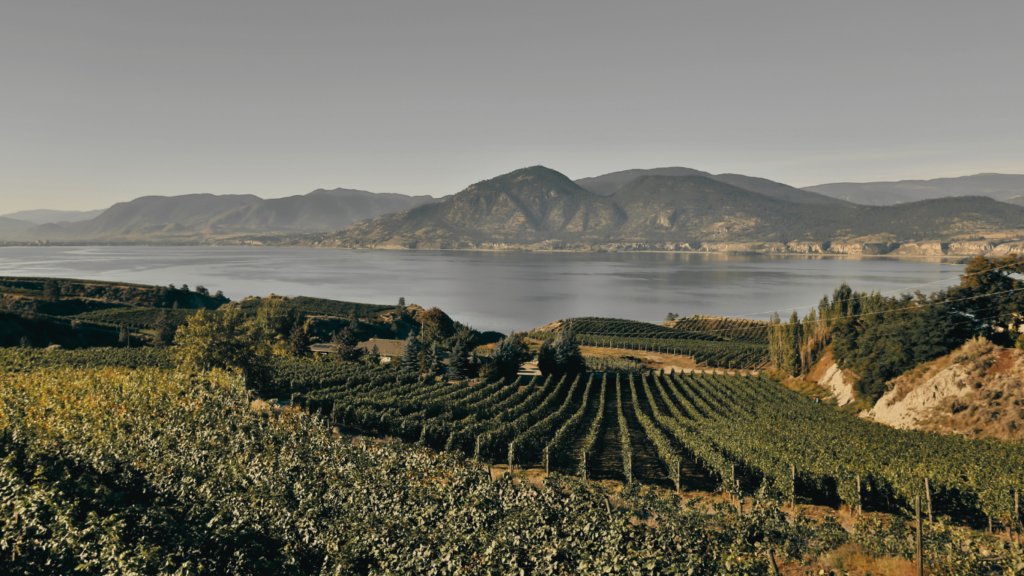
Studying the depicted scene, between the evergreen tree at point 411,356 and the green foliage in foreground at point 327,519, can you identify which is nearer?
the green foliage in foreground at point 327,519

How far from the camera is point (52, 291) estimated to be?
105438 mm

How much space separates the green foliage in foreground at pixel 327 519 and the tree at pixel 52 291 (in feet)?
357

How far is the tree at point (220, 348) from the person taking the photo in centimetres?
3459

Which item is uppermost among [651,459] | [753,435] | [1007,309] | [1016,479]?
[1007,309]

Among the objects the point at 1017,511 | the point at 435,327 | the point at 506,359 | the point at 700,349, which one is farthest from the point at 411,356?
the point at 700,349

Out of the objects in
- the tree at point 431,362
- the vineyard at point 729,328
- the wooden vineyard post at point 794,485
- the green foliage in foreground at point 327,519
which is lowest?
the vineyard at point 729,328

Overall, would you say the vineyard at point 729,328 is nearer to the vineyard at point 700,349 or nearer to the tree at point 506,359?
the vineyard at point 700,349

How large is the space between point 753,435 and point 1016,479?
9771mm

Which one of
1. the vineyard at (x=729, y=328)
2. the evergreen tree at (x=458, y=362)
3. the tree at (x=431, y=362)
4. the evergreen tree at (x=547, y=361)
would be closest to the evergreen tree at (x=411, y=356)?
the tree at (x=431, y=362)

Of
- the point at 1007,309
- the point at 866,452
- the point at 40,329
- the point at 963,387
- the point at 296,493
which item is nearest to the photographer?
the point at 296,493

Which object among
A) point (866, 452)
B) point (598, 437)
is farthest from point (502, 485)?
point (866, 452)

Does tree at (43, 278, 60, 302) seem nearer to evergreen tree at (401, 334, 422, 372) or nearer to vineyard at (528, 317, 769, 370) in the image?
evergreen tree at (401, 334, 422, 372)

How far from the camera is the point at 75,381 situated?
27.4 metres

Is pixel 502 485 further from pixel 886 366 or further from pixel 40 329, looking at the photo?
pixel 40 329
